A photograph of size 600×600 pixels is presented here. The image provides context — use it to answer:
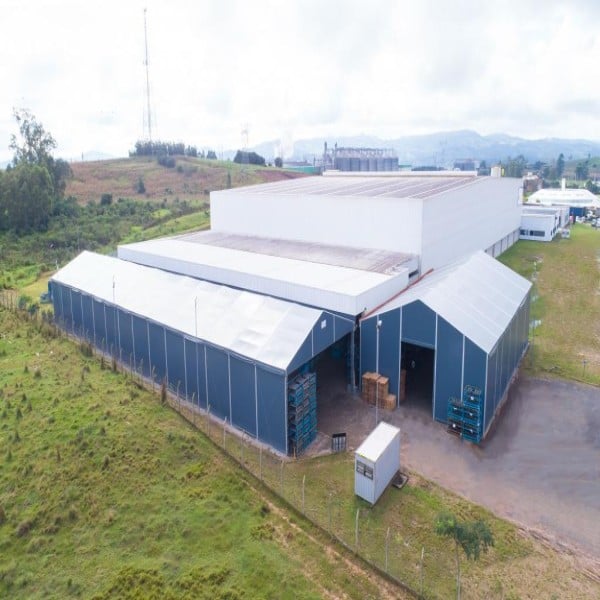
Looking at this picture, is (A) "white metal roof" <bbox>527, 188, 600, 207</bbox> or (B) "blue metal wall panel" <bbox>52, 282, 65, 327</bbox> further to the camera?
(A) "white metal roof" <bbox>527, 188, 600, 207</bbox>

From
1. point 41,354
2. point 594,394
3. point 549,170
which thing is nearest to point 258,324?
point 41,354

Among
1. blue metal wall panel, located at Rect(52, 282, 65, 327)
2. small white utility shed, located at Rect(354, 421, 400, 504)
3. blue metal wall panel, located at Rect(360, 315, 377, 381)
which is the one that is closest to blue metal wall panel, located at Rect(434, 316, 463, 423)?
blue metal wall panel, located at Rect(360, 315, 377, 381)

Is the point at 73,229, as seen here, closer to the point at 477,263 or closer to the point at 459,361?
the point at 477,263

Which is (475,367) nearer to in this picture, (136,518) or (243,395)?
(243,395)

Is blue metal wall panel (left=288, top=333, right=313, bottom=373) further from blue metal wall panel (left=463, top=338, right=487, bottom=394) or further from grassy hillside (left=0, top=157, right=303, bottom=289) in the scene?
grassy hillside (left=0, top=157, right=303, bottom=289)

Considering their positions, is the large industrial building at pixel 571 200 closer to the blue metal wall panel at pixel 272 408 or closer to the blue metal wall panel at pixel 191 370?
the blue metal wall panel at pixel 191 370

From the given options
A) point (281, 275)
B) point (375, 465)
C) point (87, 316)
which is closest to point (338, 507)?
point (375, 465)

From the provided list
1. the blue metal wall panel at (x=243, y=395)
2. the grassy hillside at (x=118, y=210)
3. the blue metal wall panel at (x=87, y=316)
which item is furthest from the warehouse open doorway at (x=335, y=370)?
the grassy hillside at (x=118, y=210)
